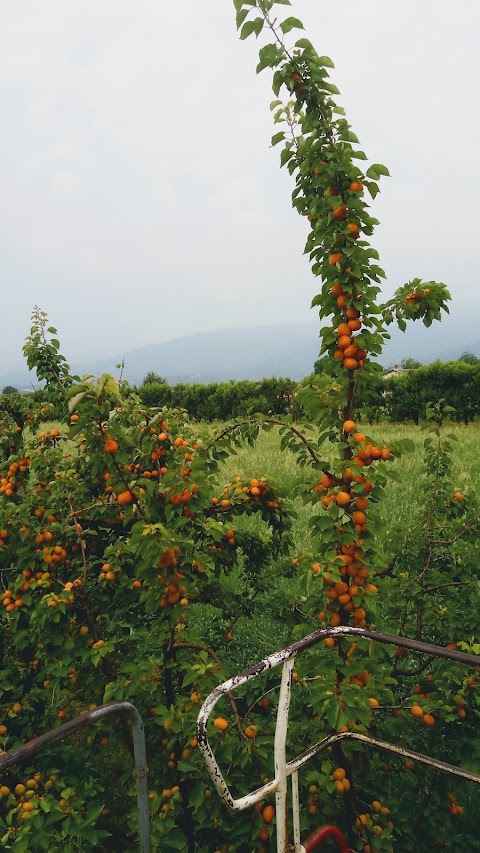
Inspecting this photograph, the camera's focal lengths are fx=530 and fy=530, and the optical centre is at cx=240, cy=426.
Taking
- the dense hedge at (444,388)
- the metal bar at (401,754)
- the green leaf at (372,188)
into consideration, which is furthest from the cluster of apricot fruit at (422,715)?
the dense hedge at (444,388)

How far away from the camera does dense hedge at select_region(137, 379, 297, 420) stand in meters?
17.9

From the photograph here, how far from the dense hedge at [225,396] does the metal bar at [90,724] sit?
1502 centimetres

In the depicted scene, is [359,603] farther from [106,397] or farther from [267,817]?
[106,397]

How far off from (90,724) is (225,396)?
1715 cm

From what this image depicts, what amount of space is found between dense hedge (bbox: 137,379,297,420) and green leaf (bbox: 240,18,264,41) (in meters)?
14.5

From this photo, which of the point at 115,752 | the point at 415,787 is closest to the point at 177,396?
the point at 115,752

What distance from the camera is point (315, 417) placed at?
224cm

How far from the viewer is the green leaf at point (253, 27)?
6.64ft

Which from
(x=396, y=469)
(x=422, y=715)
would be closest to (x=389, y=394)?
(x=396, y=469)

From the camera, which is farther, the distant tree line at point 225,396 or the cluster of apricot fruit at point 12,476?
the distant tree line at point 225,396

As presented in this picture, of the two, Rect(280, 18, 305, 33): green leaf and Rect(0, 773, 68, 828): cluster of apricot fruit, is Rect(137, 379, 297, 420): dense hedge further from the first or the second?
Rect(280, 18, 305, 33): green leaf

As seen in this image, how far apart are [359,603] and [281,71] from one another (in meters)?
2.11

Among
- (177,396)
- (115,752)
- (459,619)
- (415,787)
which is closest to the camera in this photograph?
(415,787)

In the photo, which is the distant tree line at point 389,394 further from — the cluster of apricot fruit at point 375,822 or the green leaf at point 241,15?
the green leaf at point 241,15
